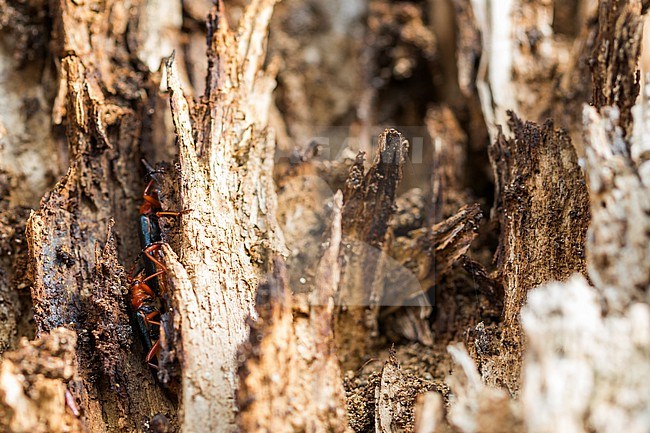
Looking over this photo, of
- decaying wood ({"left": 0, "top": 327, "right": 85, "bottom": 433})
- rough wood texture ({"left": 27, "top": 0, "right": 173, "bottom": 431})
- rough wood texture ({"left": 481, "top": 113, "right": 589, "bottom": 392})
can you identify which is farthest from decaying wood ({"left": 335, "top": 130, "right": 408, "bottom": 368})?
decaying wood ({"left": 0, "top": 327, "right": 85, "bottom": 433})

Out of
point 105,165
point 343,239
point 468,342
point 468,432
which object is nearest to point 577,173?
point 468,342

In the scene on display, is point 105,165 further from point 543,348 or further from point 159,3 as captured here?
point 543,348

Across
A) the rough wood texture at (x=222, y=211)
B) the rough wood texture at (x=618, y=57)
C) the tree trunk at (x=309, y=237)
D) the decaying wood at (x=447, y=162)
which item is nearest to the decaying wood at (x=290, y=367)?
the tree trunk at (x=309, y=237)

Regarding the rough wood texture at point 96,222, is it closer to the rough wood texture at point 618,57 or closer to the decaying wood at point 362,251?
the decaying wood at point 362,251

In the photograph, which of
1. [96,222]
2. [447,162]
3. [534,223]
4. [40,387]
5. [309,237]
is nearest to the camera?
[40,387]

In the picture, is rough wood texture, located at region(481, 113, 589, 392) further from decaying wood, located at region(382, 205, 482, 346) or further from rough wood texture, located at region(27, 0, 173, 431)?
rough wood texture, located at region(27, 0, 173, 431)

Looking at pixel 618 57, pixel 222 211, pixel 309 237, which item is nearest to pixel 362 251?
pixel 309 237

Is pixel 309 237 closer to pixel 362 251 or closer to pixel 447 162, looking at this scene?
pixel 362 251
